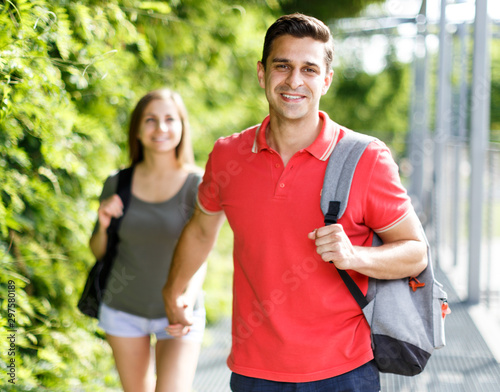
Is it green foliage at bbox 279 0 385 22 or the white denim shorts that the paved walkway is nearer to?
the white denim shorts

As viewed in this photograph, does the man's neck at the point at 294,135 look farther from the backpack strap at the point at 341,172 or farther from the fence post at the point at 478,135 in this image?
the fence post at the point at 478,135

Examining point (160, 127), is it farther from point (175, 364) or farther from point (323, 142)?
point (323, 142)

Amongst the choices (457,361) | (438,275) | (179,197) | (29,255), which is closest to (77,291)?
(29,255)

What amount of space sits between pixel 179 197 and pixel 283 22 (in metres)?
1.20

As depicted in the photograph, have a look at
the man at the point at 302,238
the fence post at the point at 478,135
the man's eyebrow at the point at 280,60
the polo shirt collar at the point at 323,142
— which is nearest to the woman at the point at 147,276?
the man at the point at 302,238

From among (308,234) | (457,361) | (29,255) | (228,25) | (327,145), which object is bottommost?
(457,361)

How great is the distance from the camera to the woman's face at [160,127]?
10.6 feet

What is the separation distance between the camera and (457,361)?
13.7 ft

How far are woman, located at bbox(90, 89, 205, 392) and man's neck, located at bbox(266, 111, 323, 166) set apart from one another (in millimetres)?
915

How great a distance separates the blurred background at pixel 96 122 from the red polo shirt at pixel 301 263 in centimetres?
95

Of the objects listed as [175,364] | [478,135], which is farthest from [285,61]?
[478,135]

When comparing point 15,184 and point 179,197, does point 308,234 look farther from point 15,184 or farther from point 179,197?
point 15,184

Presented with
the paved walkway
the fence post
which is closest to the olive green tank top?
the paved walkway

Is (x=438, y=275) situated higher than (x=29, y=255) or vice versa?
(x=29, y=255)
